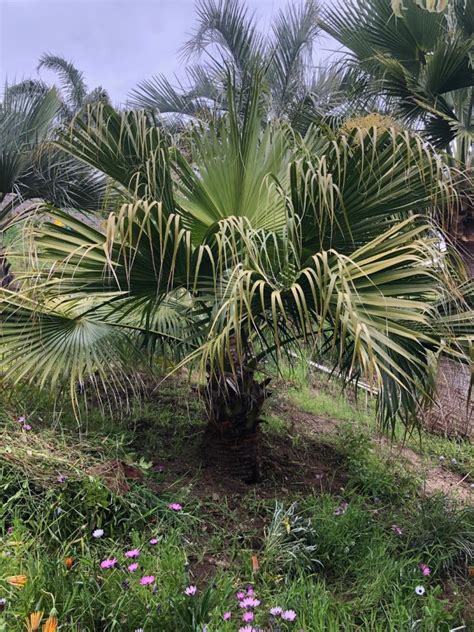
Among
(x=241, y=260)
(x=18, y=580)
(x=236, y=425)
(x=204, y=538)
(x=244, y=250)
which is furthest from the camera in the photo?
(x=236, y=425)

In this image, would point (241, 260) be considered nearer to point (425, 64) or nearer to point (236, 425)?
point (236, 425)

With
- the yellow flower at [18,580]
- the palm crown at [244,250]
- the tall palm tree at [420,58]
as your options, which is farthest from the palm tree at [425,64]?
the yellow flower at [18,580]

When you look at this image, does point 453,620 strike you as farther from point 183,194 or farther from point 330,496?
point 183,194

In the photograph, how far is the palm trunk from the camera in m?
3.08

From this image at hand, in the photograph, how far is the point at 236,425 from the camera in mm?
3143

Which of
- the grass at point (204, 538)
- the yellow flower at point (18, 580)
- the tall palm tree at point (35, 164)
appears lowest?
the grass at point (204, 538)

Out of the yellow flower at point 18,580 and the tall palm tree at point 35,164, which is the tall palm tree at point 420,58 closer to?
the tall palm tree at point 35,164

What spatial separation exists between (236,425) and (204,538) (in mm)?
688

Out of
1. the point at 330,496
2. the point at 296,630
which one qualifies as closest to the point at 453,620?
the point at 296,630

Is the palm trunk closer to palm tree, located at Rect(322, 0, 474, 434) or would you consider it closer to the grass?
the grass

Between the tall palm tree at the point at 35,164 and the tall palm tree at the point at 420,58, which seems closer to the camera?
the tall palm tree at the point at 420,58

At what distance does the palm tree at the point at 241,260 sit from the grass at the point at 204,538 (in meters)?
0.40

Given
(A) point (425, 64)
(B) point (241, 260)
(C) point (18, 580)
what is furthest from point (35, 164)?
(C) point (18, 580)

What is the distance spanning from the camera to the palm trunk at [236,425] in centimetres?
308
